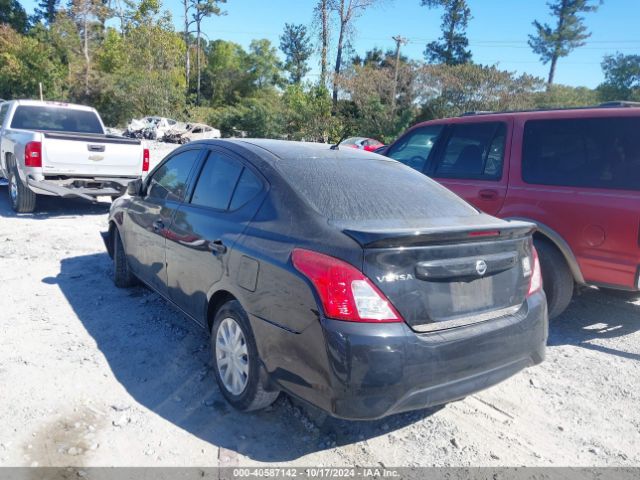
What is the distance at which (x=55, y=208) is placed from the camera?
9227 mm

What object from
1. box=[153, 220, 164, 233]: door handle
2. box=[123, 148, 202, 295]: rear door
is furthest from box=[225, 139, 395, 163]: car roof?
box=[153, 220, 164, 233]: door handle

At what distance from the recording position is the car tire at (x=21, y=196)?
26.6 ft

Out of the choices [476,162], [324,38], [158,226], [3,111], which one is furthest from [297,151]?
[324,38]

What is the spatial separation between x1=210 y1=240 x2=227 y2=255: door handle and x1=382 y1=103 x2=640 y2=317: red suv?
9.28 feet

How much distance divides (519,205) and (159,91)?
4139 centimetres

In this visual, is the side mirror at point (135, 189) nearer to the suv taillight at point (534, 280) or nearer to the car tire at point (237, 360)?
the car tire at point (237, 360)

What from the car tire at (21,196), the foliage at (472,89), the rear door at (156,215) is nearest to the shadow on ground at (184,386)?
the rear door at (156,215)

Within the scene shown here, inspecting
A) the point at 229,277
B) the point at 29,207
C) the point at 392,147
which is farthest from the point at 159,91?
the point at 229,277

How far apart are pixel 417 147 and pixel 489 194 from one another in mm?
1266

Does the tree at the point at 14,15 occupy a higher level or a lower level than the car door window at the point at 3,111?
higher

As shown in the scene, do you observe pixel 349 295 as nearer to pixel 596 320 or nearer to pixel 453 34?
pixel 596 320

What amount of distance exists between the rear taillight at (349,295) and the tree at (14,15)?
67.5m

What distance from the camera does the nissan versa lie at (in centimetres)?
244

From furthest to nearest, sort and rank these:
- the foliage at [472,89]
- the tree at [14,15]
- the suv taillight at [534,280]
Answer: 1. the tree at [14,15]
2. the foliage at [472,89]
3. the suv taillight at [534,280]
